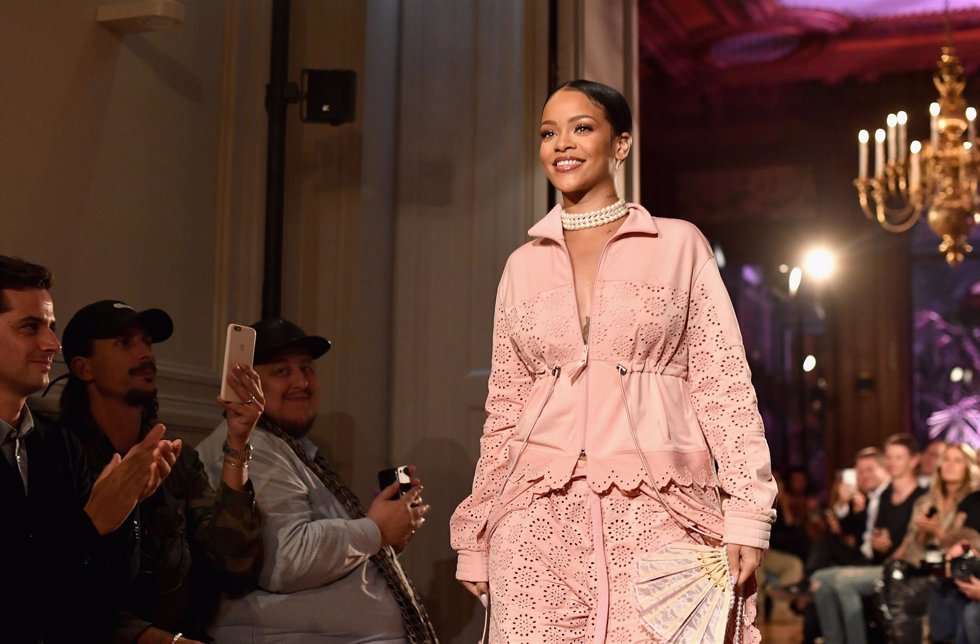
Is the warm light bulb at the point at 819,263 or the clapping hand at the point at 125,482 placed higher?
the warm light bulb at the point at 819,263

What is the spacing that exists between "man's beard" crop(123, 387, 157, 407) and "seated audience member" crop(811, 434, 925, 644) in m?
5.43

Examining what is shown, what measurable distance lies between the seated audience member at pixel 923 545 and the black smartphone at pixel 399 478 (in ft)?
12.9

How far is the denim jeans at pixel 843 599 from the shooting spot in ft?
23.7

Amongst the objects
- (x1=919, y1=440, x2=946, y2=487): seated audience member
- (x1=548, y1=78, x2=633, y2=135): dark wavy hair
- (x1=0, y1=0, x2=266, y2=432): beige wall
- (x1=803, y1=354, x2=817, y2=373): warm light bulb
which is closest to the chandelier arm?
(x1=919, y1=440, x2=946, y2=487): seated audience member

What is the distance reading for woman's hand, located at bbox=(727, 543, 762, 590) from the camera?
2.12m

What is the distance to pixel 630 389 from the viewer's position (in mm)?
2268

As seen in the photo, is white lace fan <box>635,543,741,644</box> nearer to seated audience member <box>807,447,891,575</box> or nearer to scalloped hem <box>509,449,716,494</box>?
scalloped hem <box>509,449,716,494</box>

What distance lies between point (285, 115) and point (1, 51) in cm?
123

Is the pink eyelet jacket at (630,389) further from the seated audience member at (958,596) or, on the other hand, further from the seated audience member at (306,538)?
the seated audience member at (958,596)

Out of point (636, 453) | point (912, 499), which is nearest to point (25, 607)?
point (636, 453)

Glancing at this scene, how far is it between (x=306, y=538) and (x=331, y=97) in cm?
171

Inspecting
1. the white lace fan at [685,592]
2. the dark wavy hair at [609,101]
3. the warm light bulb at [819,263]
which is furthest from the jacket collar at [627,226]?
the warm light bulb at [819,263]

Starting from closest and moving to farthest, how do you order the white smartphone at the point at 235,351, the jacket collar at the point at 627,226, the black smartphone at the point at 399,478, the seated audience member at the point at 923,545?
the jacket collar at the point at 627,226
the white smartphone at the point at 235,351
the black smartphone at the point at 399,478
the seated audience member at the point at 923,545

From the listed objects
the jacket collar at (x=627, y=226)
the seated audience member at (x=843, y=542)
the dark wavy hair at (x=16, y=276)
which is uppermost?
the jacket collar at (x=627, y=226)
